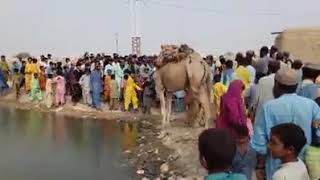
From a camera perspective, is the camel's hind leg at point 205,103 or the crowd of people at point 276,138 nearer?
the crowd of people at point 276,138

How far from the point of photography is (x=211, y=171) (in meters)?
3.99

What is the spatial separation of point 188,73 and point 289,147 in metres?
10.7

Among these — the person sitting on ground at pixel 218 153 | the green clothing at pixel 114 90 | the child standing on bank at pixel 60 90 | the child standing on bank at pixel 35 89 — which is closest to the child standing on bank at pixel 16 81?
the child standing on bank at pixel 35 89

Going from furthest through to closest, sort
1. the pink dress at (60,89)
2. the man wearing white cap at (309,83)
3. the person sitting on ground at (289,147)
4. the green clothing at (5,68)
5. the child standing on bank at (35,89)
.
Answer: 1. the green clothing at (5,68)
2. the child standing on bank at (35,89)
3. the pink dress at (60,89)
4. the man wearing white cap at (309,83)
5. the person sitting on ground at (289,147)

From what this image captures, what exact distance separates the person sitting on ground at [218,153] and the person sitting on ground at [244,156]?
195 centimetres

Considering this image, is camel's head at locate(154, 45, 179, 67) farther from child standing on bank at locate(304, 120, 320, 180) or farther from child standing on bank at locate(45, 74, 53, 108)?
child standing on bank at locate(304, 120, 320, 180)

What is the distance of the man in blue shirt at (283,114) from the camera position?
211 inches

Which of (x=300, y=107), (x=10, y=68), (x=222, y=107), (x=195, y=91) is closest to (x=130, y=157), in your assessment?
(x=195, y=91)

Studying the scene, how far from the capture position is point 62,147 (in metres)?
13.7

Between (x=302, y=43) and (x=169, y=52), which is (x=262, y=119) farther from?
(x=302, y=43)

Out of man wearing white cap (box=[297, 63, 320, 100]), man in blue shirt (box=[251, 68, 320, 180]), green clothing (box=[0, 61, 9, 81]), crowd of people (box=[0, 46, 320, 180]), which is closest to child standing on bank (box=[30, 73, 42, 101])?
green clothing (box=[0, 61, 9, 81])

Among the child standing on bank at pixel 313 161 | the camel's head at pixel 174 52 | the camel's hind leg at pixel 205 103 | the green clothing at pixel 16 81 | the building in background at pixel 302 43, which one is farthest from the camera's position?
the green clothing at pixel 16 81

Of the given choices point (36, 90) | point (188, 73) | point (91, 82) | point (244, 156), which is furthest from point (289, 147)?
point (36, 90)

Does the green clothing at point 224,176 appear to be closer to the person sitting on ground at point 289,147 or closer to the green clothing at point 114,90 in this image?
the person sitting on ground at point 289,147
